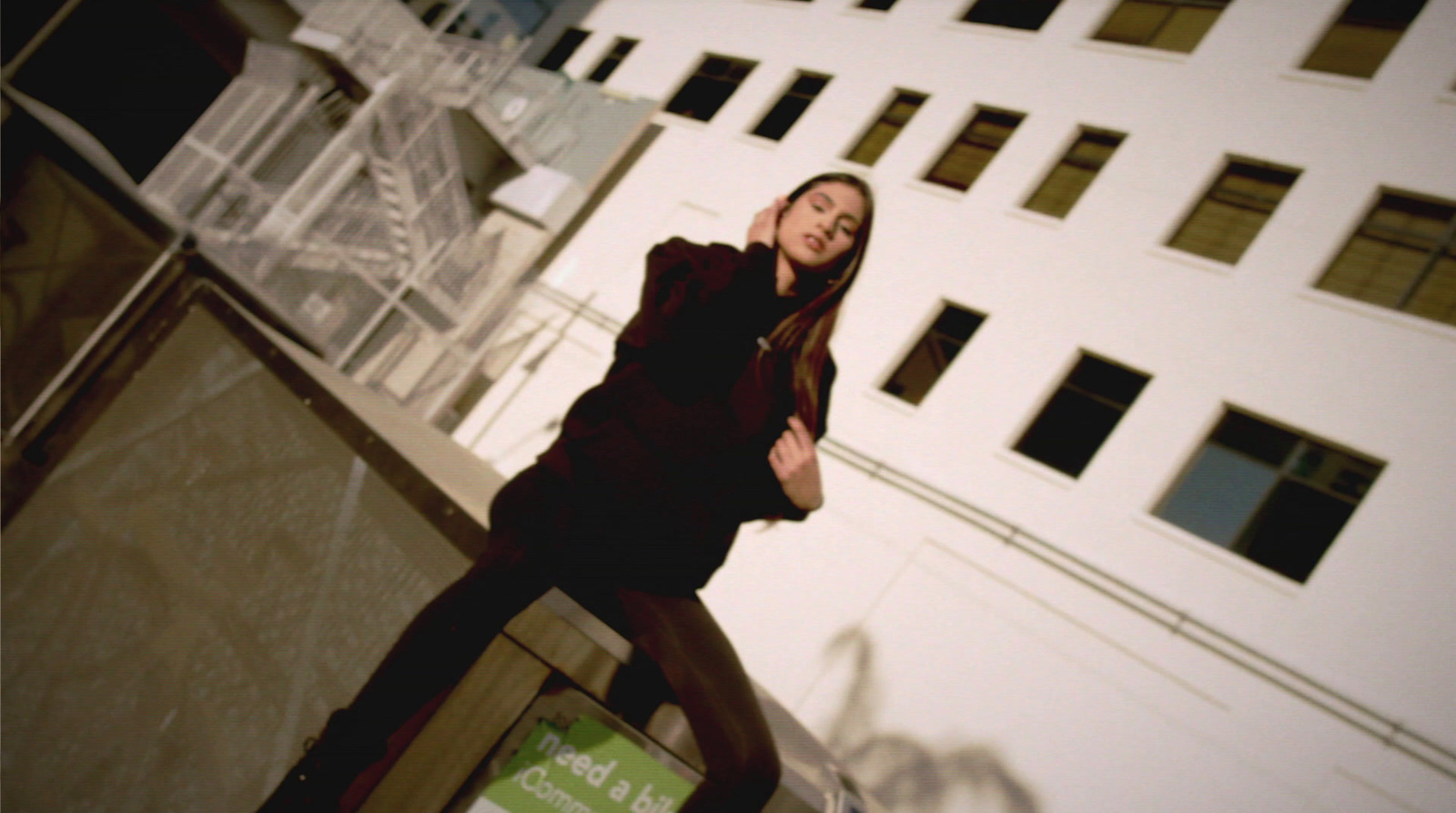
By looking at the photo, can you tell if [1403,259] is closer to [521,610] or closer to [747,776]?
[747,776]

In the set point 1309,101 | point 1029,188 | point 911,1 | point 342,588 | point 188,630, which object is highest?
point 911,1

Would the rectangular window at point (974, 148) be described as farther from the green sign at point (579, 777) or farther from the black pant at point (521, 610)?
the green sign at point (579, 777)

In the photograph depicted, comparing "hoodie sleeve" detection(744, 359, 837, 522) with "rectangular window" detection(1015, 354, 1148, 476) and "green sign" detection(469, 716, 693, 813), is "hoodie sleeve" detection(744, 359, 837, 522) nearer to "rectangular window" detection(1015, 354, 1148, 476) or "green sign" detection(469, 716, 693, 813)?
"green sign" detection(469, 716, 693, 813)

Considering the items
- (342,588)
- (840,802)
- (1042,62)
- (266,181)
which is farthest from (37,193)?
(1042,62)

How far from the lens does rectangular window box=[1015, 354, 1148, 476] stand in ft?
24.5

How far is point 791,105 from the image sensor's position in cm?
1209

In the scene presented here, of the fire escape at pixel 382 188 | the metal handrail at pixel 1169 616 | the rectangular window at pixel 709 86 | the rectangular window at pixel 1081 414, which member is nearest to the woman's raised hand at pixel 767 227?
the metal handrail at pixel 1169 616

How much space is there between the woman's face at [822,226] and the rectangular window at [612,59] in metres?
15.2

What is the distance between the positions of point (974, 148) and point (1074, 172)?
1.64 meters

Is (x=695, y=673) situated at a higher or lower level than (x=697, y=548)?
lower

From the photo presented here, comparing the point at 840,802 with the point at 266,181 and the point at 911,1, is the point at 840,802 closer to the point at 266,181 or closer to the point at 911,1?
the point at 266,181

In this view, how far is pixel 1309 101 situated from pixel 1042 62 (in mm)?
3546

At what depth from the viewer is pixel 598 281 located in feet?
39.6

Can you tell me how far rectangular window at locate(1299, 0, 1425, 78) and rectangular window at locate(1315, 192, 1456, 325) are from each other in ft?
6.60
